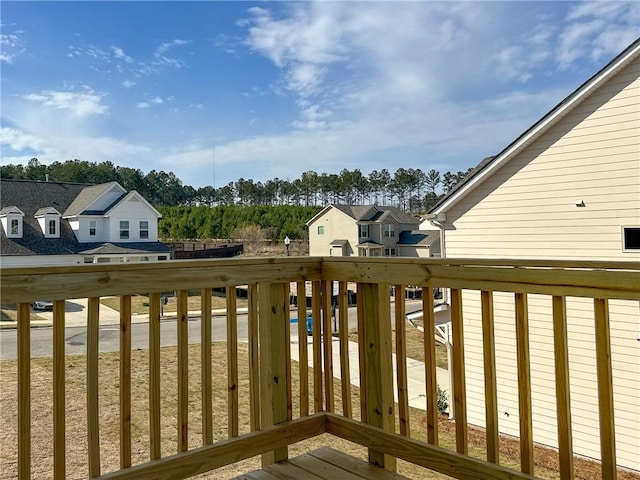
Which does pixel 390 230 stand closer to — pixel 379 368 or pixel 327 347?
pixel 327 347

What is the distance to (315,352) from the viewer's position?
207 cm

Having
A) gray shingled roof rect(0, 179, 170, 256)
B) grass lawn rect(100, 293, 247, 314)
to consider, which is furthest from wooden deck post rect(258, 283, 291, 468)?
gray shingled roof rect(0, 179, 170, 256)

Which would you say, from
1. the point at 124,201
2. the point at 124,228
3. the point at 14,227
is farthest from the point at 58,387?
the point at 124,228

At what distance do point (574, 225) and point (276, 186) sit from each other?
53.3 feet

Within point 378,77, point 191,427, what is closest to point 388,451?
point 191,427

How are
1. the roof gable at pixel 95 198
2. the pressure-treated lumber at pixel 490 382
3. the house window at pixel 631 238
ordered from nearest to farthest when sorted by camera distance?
1. the pressure-treated lumber at pixel 490 382
2. the house window at pixel 631 238
3. the roof gable at pixel 95 198

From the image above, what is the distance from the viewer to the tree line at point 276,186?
758cm

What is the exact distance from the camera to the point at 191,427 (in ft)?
15.5

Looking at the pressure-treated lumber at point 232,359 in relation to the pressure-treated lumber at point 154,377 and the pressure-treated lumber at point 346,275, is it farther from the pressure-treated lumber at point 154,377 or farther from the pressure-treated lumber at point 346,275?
the pressure-treated lumber at point 154,377

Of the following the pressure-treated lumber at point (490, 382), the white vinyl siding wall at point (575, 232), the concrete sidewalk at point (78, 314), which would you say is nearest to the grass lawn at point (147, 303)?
the concrete sidewalk at point (78, 314)

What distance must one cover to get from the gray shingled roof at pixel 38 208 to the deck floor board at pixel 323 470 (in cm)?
624

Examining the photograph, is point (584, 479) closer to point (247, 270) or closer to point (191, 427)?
point (191, 427)

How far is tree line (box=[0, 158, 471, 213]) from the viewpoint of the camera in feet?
24.9

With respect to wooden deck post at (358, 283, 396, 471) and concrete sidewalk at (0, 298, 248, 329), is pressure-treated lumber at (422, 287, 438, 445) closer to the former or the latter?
wooden deck post at (358, 283, 396, 471)
